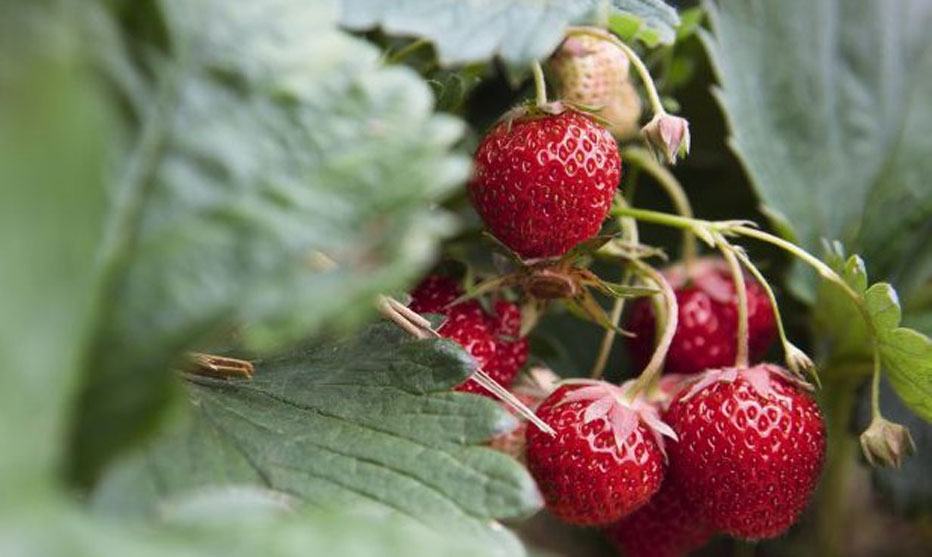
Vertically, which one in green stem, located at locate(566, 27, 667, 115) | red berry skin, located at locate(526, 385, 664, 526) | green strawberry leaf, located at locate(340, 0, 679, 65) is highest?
green strawberry leaf, located at locate(340, 0, 679, 65)

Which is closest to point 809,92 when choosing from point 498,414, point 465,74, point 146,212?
point 465,74

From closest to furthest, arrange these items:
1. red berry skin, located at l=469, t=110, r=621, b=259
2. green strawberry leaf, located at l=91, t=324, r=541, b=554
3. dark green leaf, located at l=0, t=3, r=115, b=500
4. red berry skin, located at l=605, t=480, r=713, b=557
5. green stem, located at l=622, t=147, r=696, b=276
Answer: dark green leaf, located at l=0, t=3, r=115, b=500 → green strawberry leaf, located at l=91, t=324, r=541, b=554 → red berry skin, located at l=469, t=110, r=621, b=259 → red berry skin, located at l=605, t=480, r=713, b=557 → green stem, located at l=622, t=147, r=696, b=276

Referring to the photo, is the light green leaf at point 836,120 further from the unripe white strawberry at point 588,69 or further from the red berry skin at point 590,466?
the red berry skin at point 590,466

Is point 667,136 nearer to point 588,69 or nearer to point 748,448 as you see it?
point 588,69

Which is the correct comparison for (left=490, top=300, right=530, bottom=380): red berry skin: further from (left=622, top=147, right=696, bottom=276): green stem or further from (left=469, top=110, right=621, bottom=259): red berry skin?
(left=622, top=147, right=696, bottom=276): green stem

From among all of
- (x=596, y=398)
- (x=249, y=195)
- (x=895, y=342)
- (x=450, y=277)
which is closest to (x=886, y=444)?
(x=895, y=342)

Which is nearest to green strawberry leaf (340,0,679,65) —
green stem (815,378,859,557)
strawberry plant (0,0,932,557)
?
strawberry plant (0,0,932,557)

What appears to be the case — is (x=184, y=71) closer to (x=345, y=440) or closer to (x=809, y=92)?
(x=345, y=440)
